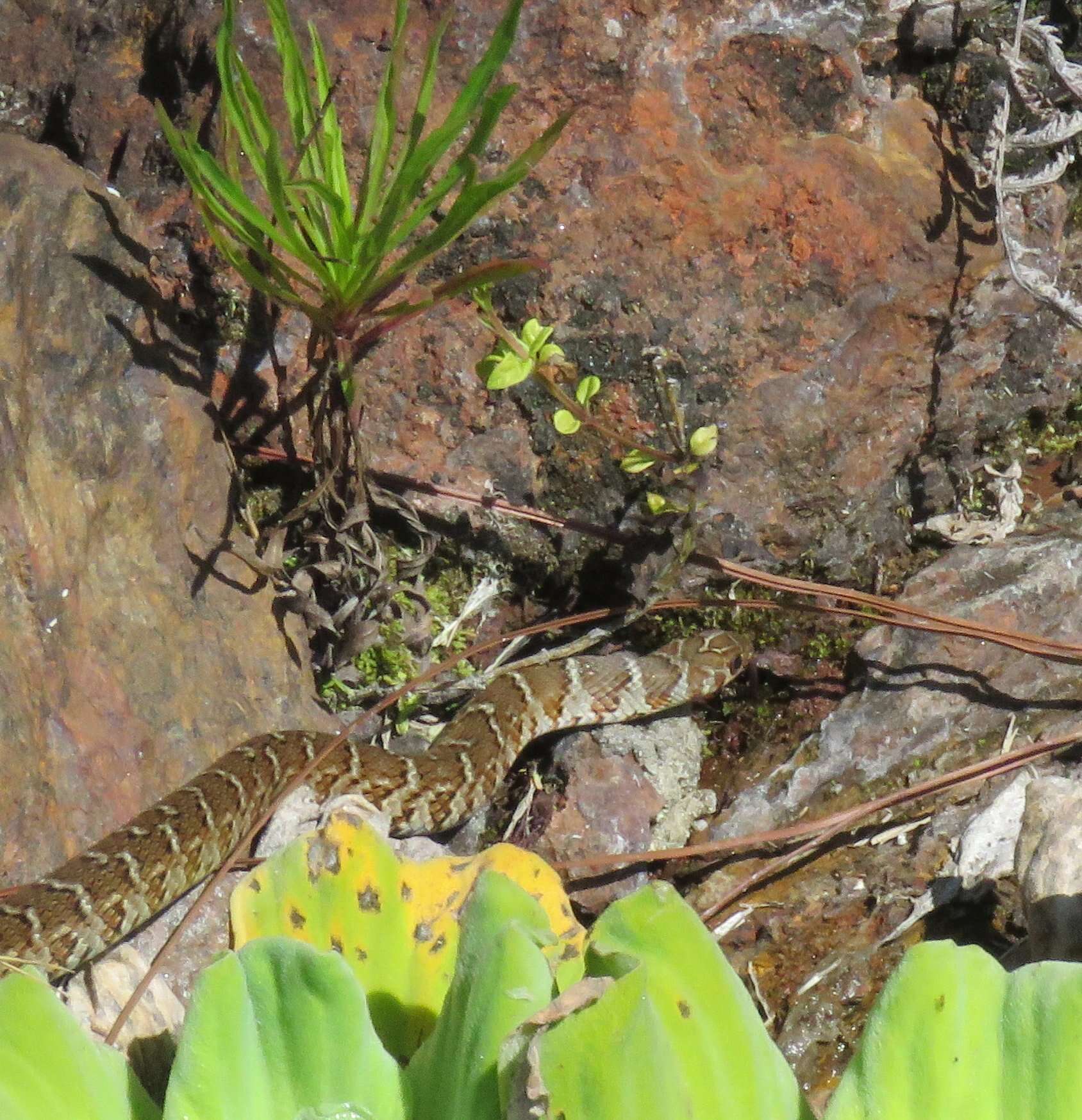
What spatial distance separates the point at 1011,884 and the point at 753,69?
2.41 meters

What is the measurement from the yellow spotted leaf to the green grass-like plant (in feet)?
4.12

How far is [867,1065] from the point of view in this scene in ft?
5.67

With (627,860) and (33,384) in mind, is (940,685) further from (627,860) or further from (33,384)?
(33,384)

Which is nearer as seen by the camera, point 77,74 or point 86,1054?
point 86,1054

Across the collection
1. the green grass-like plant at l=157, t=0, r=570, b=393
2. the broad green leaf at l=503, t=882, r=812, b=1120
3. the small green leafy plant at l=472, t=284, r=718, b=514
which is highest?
the green grass-like plant at l=157, t=0, r=570, b=393

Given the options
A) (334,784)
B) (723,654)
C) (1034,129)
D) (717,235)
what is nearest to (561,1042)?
(334,784)

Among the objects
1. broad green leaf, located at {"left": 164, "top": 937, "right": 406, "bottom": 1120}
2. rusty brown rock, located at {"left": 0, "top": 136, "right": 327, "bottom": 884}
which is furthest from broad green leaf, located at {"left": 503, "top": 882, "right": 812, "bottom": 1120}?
rusty brown rock, located at {"left": 0, "top": 136, "right": 327, "bottom": 884}

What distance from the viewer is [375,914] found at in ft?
7.20

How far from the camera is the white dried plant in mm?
3400

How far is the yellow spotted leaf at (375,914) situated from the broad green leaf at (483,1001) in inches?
9.9

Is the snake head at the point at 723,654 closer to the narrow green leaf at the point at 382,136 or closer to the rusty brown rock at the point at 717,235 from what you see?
the rusty brown rock at the point at 717,235

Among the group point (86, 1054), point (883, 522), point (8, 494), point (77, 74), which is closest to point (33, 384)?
point (8, 494)

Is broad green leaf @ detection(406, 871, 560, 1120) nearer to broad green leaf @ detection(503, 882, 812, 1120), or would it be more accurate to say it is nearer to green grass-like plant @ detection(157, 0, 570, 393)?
broad green leaf @ detection(503, 882, 812, 1120)

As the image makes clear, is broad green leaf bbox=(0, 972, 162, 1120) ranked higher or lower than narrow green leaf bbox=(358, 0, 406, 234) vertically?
lower
